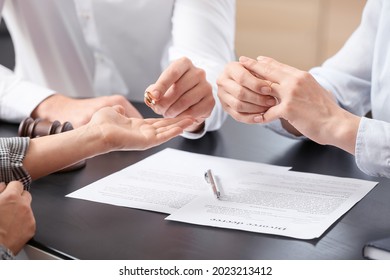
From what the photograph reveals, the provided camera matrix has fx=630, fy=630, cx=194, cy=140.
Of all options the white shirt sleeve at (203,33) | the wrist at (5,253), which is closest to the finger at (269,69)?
the white shirt sleeve at (203,33)

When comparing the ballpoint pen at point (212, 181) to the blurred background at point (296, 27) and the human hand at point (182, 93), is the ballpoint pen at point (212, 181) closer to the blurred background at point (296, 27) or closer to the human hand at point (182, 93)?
the human hand at point (182, 93)

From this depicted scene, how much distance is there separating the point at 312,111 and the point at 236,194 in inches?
7.8

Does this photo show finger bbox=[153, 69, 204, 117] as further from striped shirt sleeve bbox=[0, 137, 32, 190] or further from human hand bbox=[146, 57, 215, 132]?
striped shirt sleeve bbox=[0, 137, 32, 190]

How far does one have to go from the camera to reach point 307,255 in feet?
2.90

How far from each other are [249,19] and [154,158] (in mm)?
2542

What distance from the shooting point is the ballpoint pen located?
1.10 metres

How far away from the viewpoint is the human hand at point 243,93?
118 cm

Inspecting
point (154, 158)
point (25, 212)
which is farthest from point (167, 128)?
point (25, 212)

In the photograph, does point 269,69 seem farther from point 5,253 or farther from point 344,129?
point 5,253

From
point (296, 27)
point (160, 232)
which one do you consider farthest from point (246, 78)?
point (296, 27)

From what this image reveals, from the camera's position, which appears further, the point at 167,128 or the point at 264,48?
the point at 264,48

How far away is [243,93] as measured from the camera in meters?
1.20
